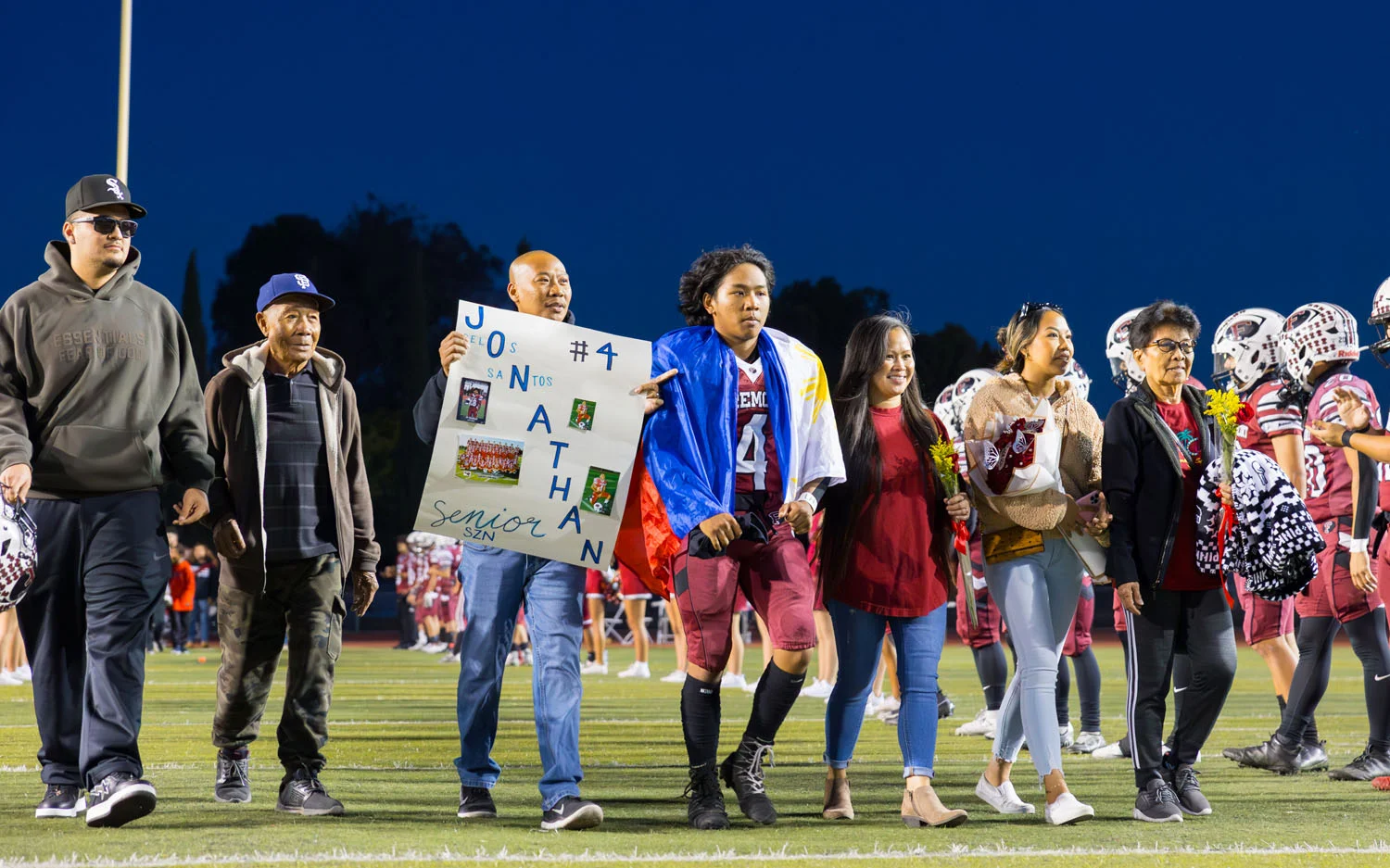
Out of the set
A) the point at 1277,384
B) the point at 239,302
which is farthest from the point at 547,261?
the point at 239,302

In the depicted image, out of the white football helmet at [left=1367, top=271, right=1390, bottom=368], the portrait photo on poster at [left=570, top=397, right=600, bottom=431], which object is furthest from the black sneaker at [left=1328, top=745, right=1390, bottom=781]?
the portrait photo on poster at [left=570, top=397, right=600, bottom=431]

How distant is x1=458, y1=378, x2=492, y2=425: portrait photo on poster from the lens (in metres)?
6.44

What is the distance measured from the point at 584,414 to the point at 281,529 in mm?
1484

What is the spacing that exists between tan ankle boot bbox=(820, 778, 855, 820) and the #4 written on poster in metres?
1.44

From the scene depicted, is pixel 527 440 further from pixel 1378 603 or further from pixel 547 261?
pixel 1378 603

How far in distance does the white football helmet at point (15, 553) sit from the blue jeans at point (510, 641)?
1728mm

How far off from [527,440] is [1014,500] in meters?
2.16

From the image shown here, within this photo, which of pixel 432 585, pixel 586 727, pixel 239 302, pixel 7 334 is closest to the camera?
pixel 7 334

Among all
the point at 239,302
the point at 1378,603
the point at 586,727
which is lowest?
the point at 586,727

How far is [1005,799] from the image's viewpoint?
6766mm

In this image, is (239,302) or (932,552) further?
(239,302)

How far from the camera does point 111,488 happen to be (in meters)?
6.21

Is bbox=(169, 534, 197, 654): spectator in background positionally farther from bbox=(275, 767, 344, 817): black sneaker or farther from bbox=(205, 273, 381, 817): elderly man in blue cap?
bbox=(275, 767, 344, 817): black sneaker

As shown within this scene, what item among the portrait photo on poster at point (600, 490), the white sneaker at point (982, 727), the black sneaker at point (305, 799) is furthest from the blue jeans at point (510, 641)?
the white sneaker at point (982, 727)
